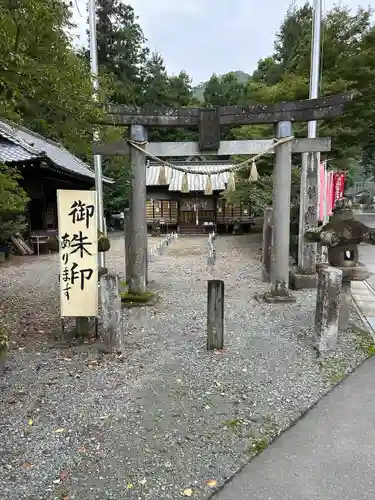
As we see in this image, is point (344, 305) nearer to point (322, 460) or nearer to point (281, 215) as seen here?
point (281, 215)

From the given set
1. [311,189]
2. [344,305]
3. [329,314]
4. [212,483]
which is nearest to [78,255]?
[212,483]

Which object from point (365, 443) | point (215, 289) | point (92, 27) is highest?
point (92, 27)

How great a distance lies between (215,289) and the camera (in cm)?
455

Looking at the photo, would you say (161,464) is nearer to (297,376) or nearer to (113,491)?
(113,491)

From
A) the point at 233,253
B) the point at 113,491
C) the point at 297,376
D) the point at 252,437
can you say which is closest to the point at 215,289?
the point at 297,376

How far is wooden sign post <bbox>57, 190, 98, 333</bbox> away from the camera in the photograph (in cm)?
462

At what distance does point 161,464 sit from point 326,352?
2.71 m

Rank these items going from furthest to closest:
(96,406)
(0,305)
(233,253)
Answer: (233,253) → (0,305) → (96,406)

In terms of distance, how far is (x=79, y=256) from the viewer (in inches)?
185

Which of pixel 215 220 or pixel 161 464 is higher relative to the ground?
pixel 215 220

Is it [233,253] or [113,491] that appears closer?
[113,491]

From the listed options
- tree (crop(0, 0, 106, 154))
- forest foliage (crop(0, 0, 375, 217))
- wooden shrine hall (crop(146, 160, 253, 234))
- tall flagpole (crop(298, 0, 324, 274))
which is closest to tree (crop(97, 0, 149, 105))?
forest foliage (crop(0, 0, 375, 217))

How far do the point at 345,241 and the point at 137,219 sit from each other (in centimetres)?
348

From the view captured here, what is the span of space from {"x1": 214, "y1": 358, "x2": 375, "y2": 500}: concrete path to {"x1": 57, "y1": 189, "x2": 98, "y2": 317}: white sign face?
9.40ft
